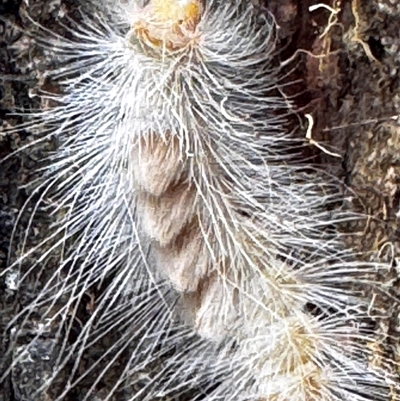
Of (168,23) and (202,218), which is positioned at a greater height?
(168,23)

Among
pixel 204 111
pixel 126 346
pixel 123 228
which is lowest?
pixel 126 346

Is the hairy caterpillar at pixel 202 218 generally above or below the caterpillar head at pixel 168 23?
below

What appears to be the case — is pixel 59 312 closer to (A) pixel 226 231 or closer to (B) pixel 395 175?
(A) pixel 226 231

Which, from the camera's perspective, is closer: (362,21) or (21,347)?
(362,21)

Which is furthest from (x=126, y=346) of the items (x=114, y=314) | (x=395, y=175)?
(x=395, y=175)

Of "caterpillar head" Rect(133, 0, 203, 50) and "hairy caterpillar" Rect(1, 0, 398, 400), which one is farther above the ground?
"caterpillar head" Rect(133, 0, 203, 50)
